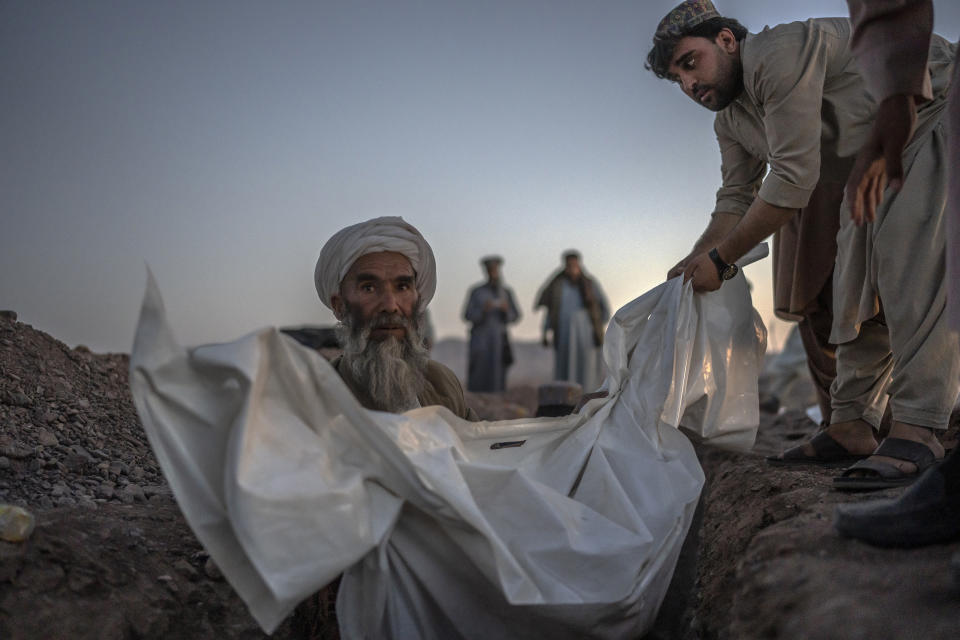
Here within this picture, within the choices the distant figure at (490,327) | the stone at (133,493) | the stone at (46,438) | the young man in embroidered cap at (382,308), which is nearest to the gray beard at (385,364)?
the young man in embroidered cap at (382,308)

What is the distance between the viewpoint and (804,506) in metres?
2.58

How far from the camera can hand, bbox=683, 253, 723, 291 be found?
9.92ft

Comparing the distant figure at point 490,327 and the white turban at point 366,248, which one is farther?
the distant figure at point 490,327

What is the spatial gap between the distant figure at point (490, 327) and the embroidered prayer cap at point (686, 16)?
1020 centimetres

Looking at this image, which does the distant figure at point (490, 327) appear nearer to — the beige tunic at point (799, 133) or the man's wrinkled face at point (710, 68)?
the beige tunic at point (799, 133)

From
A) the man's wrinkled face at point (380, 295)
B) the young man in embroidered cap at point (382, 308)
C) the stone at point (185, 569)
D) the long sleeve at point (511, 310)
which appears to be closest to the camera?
the stone at point (185, 569)

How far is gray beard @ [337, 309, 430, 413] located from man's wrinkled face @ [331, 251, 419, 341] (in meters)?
0.01

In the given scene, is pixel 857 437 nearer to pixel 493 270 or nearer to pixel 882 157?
pixel 882 157

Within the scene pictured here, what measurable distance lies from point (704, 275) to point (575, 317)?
396 inches

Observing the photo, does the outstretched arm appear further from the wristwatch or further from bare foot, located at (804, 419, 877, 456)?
bare foot, located at (804, 419, 877, 456)

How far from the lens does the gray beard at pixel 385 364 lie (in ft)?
Answer: 9.84

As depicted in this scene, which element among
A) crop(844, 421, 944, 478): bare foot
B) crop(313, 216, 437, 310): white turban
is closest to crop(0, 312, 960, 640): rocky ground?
crop(844, 421, 944, 478): bare foot

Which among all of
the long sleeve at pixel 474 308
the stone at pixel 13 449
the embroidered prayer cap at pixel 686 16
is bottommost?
the stone at pixel 13 449

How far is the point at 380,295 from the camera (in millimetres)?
3320
